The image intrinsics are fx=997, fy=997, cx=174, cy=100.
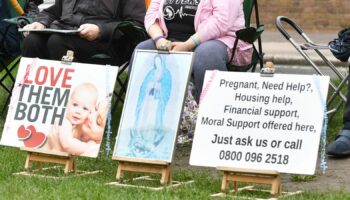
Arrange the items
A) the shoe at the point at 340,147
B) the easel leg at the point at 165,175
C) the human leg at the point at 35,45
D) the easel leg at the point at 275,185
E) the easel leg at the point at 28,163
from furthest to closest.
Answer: the human leg at the point at 35,45, the shoe at the point at 340,147, the easel leg at the point at 28,163, the easel leg at the point at 165,175, the easel leg at the point at 275,185

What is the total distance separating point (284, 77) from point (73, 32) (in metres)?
2.30

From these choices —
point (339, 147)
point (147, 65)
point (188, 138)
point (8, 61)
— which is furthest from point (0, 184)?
point (8, 61)

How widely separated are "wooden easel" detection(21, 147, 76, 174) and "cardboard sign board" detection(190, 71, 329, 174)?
89 centimetres

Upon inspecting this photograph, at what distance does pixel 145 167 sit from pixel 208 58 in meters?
1.17

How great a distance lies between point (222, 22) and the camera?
6957mm

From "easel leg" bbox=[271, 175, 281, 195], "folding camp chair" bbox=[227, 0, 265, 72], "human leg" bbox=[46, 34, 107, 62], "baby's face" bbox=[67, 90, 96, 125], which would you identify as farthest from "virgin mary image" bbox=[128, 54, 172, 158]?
"human leg" bbox=[46, 34, 107, 62]

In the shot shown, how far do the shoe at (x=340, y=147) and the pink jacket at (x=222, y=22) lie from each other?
3.13 feet

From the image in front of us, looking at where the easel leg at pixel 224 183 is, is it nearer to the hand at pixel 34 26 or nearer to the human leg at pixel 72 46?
the human leg at pixel 72 46

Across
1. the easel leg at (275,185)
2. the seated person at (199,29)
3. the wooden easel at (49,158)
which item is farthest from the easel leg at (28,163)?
the easel leg at (275,185)

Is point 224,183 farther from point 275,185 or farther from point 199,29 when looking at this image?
point 199,29

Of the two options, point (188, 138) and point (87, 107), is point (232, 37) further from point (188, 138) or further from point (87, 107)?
point (87, 107)

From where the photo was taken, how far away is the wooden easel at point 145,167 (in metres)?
5.95

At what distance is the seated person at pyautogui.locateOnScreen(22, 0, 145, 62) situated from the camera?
7.71m

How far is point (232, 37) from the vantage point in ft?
23.2
